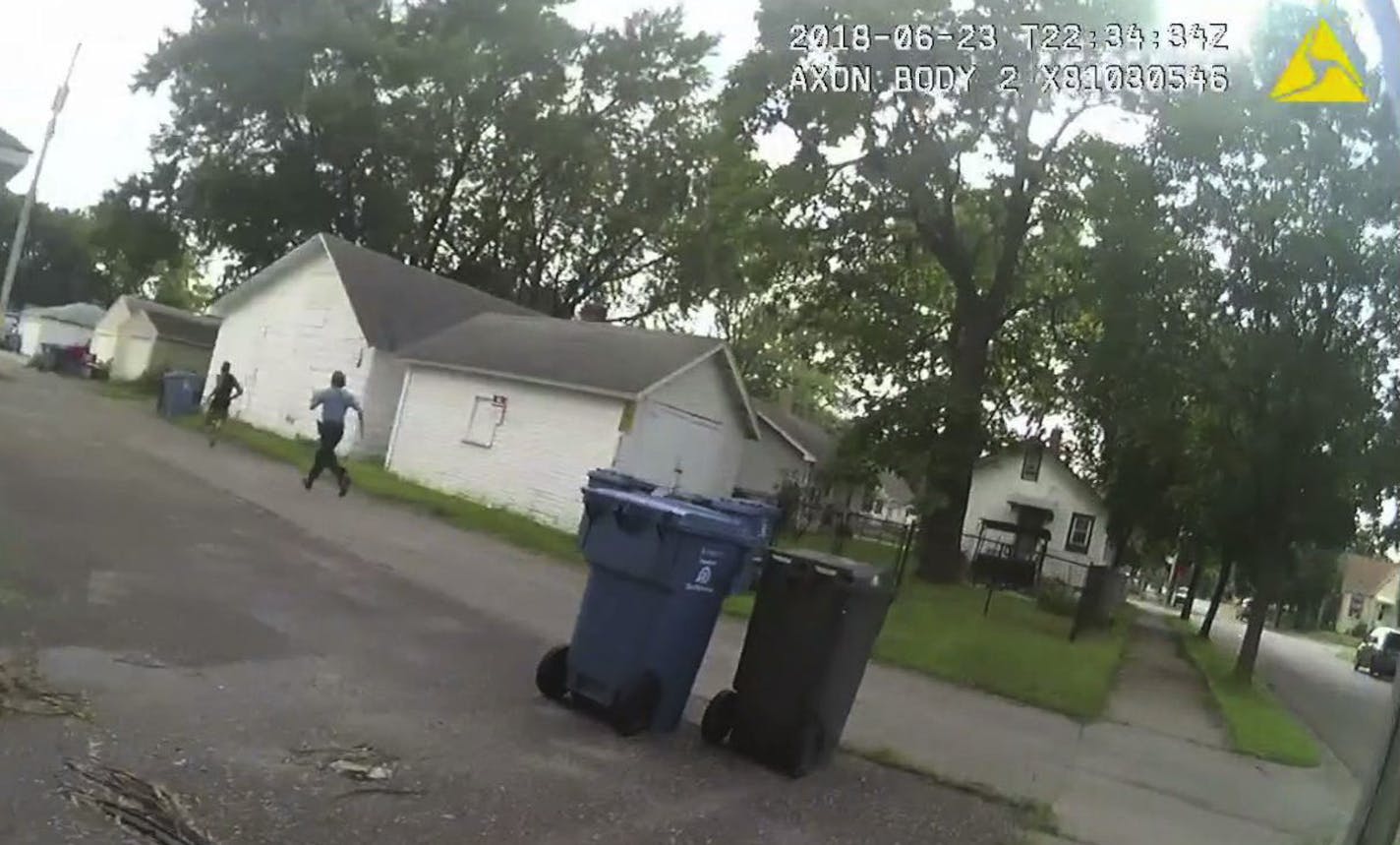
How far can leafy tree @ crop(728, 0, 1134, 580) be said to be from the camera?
41.8 feet

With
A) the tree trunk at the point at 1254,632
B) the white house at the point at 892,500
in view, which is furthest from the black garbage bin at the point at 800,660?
the white house at the point at 892,500

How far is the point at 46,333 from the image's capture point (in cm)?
1747

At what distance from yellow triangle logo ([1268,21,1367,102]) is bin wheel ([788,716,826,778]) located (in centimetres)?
356

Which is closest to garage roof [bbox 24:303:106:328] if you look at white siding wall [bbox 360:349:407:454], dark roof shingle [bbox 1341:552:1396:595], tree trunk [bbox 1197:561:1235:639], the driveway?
white siding wall [bbox 360:349:407:454]

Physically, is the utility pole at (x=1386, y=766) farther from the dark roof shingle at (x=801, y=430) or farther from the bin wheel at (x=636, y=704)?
the dark roof shingle at (x=801, y=430)

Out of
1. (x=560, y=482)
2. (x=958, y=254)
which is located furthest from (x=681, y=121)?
(x=560, y=482)

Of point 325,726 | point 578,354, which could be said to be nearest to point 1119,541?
point 578,354

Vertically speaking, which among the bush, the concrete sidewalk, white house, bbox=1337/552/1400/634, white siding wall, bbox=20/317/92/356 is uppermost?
white house, bbox=1337/552/1400/634

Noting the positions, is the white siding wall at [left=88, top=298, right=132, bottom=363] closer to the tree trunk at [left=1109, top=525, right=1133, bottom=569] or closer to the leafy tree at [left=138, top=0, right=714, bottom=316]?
the leafy tree at [left=138, top=0, right=714, bottom=316]

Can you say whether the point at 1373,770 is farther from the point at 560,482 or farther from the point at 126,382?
the point at 126,382

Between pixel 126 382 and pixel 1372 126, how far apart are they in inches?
895

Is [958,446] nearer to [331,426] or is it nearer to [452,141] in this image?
[331,426]

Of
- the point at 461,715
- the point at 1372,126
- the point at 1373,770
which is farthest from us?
the point at 461,715

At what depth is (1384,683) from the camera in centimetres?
444
